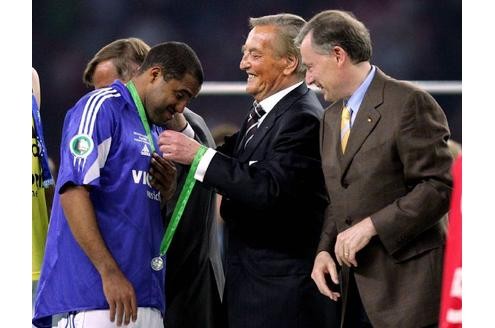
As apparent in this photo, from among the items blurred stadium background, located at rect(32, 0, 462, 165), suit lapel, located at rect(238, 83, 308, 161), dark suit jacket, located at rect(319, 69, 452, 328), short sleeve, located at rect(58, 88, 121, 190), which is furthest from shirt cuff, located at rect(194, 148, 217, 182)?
blurred stadium background, located at rect(32, 0, 462, 165)

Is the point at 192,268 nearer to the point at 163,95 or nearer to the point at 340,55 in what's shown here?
the point at 163,95

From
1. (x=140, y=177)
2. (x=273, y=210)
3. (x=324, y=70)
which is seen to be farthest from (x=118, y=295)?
(x=324, y=70)

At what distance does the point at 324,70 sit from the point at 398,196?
0.50 metres

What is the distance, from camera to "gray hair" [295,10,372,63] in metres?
2.96

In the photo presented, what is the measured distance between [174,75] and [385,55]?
11.5ft

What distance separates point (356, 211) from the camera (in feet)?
9.25

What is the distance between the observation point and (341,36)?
297 centimetres

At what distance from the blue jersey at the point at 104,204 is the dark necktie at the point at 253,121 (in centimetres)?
48

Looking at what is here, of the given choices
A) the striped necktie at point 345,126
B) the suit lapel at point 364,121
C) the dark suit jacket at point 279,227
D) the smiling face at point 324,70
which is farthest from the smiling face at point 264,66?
the suit lapel at point 364,121

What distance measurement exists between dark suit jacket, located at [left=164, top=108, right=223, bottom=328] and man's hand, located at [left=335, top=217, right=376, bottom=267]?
1046 millimetres

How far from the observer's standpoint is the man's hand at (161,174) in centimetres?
298

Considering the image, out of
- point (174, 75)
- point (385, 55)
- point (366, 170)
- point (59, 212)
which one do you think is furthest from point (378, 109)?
point (385, 55)

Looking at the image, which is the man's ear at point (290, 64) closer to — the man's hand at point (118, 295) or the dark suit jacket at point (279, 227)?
the dark suit jacket at point (279, 227)
